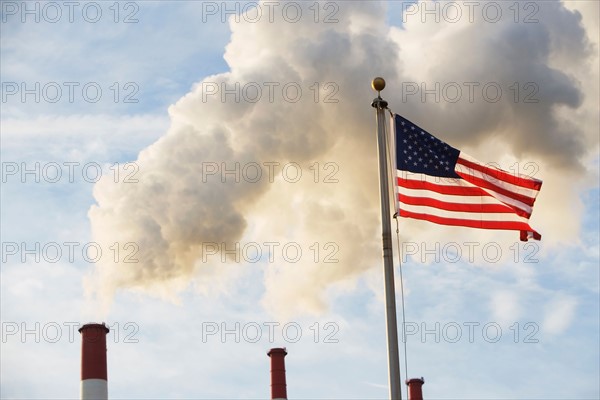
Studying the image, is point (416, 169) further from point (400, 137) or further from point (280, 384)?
A: point (280, 384)

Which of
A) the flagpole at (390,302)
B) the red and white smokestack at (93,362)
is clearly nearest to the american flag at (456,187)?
the flagpole at (390,302)

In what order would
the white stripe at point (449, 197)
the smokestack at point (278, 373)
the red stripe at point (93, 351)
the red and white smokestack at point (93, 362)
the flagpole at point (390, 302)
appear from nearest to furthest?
1. the flagpole at point (390, 302)
2. the white stripe at point (449, 197)
3. the red and white smokestack at point (93, 362)
4. the red stripe at point (93, 351)
5. the smokestack at point (278, 373)

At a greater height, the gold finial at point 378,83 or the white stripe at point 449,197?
the gold finial at point 378,83

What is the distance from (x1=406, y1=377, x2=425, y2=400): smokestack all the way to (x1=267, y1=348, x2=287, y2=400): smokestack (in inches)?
362

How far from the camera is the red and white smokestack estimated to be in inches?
1369

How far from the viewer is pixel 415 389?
50.0 meters

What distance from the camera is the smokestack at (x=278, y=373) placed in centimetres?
4153

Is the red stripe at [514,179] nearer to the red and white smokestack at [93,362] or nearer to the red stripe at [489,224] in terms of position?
the red stripe at [489,224]

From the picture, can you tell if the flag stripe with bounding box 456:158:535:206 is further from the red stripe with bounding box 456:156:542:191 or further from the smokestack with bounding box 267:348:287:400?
the smokestack with bounding box 267:348:287:400

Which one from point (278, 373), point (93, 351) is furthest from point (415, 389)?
point (93, 351)

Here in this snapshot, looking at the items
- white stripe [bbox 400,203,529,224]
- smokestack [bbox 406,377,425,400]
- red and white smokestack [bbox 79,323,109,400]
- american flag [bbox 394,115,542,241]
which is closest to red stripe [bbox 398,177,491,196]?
american flag [bbox 394,115,542,241]

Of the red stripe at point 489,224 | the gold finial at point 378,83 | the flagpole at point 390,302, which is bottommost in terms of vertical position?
the flagpole at point 390,302

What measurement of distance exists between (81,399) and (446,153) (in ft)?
65.9

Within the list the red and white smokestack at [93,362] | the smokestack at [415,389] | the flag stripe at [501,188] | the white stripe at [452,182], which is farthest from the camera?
the smokestack at [415,389]
